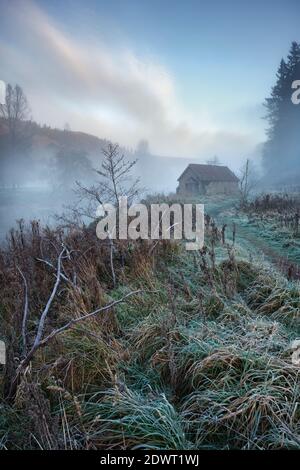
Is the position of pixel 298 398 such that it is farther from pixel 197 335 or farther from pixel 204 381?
pixel 197 335

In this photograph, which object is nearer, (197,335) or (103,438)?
(103,438)

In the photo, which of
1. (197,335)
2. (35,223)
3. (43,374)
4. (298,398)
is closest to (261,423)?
(298,398)

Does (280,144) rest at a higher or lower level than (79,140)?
lower

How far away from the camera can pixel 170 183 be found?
63.4 m

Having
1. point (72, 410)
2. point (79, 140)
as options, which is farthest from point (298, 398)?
point (79, 140)

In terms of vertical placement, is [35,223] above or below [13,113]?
below

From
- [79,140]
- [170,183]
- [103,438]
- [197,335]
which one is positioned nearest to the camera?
[103,438]

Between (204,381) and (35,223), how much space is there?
424 cm

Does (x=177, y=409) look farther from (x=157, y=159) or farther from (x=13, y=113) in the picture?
(x=157, y=159)

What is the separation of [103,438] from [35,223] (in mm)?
4284

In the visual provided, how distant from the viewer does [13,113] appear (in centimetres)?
4109

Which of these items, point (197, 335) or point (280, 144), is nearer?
point (197, 335)

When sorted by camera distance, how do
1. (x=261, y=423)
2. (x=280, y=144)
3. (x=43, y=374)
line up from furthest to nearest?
(x=280, y=144) < (x=43, y=374) < (x=261, y=423)

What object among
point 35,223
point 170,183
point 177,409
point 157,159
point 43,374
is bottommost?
point 177,409
